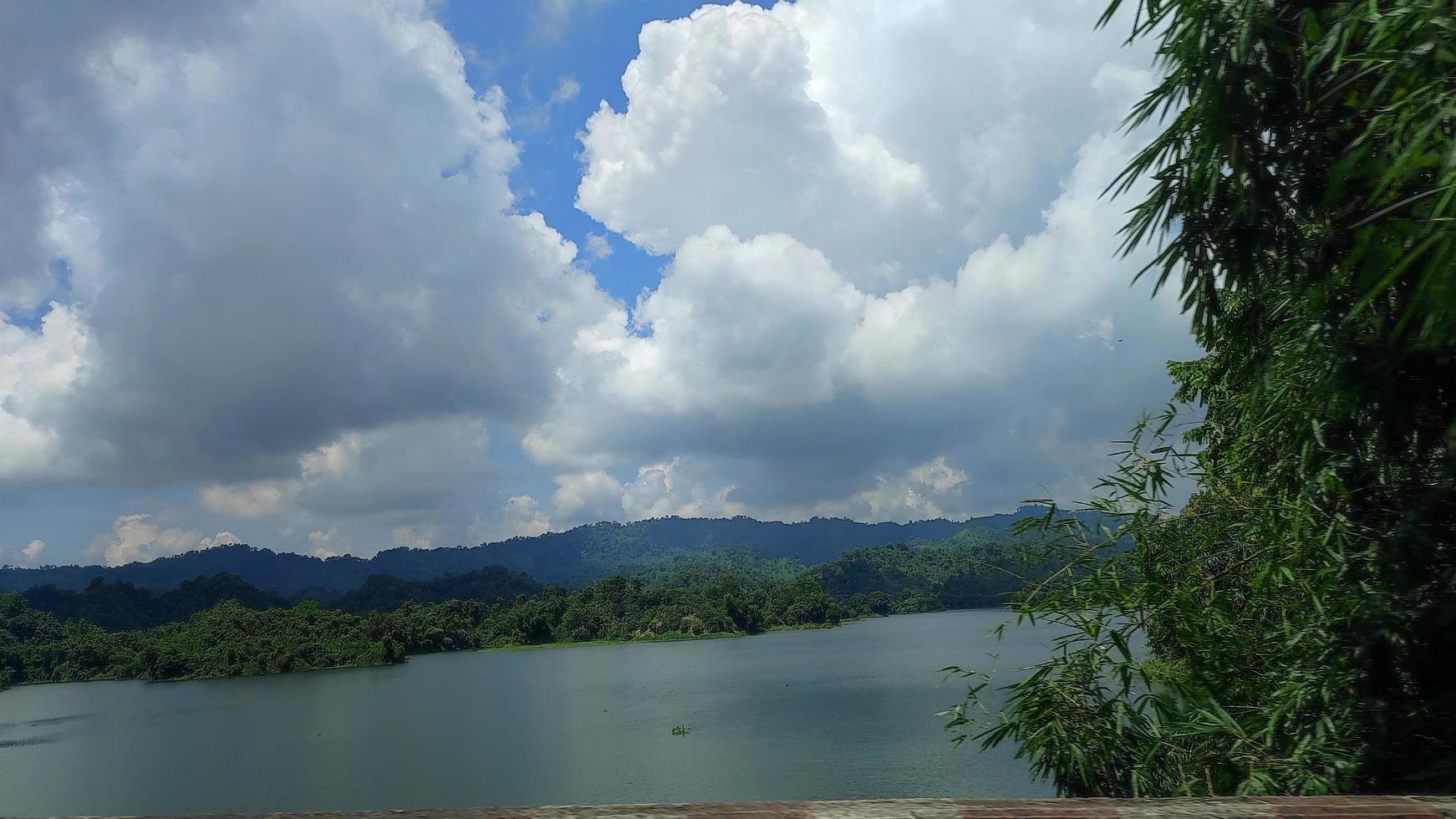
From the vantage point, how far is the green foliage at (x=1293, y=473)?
3111 millimetres

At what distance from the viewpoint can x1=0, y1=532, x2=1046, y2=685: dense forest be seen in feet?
177

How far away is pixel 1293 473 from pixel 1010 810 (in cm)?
381

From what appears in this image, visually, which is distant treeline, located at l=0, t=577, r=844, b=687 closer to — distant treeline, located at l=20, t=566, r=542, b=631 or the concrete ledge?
distant treeline, located at l=20, t=566, r=542, b=631

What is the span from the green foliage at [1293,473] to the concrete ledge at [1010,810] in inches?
73.3

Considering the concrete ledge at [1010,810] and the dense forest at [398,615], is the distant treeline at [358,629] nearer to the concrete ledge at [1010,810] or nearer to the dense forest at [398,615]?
the dense forest at [398,615]

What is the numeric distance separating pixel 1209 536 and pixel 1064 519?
2.58ft

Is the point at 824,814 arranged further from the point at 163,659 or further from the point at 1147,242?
the point at 163,659

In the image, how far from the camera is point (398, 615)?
64.6 m

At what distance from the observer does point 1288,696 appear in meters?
3.88

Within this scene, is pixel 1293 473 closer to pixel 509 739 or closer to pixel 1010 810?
pixel 1010 810

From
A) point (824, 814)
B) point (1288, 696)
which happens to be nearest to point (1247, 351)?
point (1288, 696)

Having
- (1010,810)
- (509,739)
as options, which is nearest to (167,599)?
(509,739)

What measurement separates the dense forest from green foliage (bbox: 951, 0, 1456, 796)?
77.8 feet

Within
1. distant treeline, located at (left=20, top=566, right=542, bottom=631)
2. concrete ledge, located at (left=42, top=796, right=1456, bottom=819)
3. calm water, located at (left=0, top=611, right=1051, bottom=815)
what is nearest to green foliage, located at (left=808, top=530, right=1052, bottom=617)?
distant treeline, located at (left=20, top=566, right=542, bottom=631)
